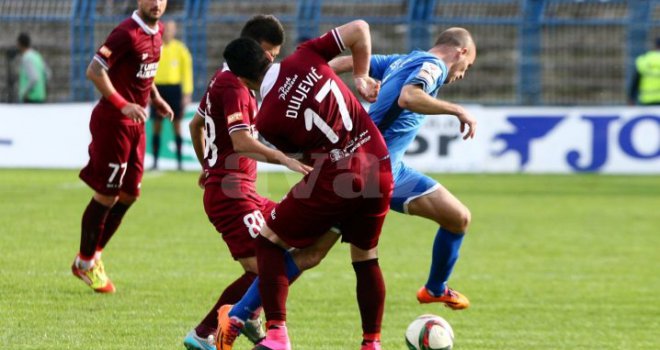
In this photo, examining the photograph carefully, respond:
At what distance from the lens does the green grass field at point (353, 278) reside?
762 centimetres

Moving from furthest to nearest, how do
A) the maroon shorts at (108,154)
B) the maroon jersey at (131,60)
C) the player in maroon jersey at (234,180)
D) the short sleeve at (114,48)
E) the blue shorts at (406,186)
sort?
the maroon shorts at (108,154), the maroon jersey at (131,60), the short sleeve at (114,48), the blue shorts at (406,186), the player in maroon jersey at (234,180)

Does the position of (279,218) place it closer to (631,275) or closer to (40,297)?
(40,297)

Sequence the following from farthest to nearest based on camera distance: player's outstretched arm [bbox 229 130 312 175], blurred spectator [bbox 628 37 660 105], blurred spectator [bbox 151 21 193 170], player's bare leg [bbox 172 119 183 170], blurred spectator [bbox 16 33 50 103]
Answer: blurred spectator [bbox 16 33 50 103] < blurred spectator [bbox 628 37 660 105] < blurred spectator [bbox 151 21 193 170] < player's bare leg [bbox 172 119 183 170] < player's outstretched arm [bbox 229 130 312 175]

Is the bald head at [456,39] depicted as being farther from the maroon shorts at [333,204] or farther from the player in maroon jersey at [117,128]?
the player in maroon jersey at [117,128]

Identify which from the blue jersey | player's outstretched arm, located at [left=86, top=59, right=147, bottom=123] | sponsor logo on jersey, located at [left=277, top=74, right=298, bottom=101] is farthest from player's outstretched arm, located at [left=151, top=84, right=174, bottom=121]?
sponsor logo on jersey, located at [left=277, top=74, right=298, bottom=101]

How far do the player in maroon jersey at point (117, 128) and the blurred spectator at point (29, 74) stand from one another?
1415 cm

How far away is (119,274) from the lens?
9.95 metres

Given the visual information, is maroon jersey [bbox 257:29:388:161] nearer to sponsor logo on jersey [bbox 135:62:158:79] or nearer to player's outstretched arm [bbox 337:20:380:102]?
player's outstretched arm [bbox 337:20:380:102]

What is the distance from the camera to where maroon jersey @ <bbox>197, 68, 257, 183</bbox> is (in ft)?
22.1

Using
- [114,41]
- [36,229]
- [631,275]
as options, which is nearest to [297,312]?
[114,41]

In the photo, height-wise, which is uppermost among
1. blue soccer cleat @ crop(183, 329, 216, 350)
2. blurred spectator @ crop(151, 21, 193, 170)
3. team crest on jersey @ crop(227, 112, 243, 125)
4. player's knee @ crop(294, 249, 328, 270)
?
blurred spectator @ crop(151, 21, 193, 170)

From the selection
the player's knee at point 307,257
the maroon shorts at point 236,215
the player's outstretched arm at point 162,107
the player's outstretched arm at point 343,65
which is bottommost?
the player's knee at point 307,257

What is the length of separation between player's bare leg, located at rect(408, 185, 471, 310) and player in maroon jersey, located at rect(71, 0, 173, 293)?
2.19 m

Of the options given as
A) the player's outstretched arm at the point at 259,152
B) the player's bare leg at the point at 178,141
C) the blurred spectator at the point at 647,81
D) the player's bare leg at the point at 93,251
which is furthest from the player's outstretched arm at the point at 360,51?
the blurred spectator at the point at 647,81
